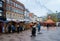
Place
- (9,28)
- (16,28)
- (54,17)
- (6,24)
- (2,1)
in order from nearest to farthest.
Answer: (9,28)
(6,24)
(16,28)
(2,1)
(54,17)

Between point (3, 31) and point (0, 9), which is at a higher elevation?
point (0, 9)

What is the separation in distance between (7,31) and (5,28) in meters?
1.17

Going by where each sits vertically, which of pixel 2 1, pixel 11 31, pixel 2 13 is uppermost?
pixel 2 1

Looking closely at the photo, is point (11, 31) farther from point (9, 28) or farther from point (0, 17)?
point (0, 17)

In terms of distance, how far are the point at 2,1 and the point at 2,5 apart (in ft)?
5.14

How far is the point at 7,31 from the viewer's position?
119 ft

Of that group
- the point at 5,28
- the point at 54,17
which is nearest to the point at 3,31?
the point at 5,28

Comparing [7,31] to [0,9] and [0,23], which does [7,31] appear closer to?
[0,23]

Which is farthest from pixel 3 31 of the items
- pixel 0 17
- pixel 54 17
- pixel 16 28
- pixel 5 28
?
pixel 54 17

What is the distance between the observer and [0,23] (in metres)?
36.1

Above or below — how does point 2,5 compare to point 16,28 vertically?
above

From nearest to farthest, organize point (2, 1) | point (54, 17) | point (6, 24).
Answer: point (6, 24) < point (2, 1) < point (54, 17)

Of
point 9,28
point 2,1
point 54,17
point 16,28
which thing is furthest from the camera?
point 54,17

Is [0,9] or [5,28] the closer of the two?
[5,28]
